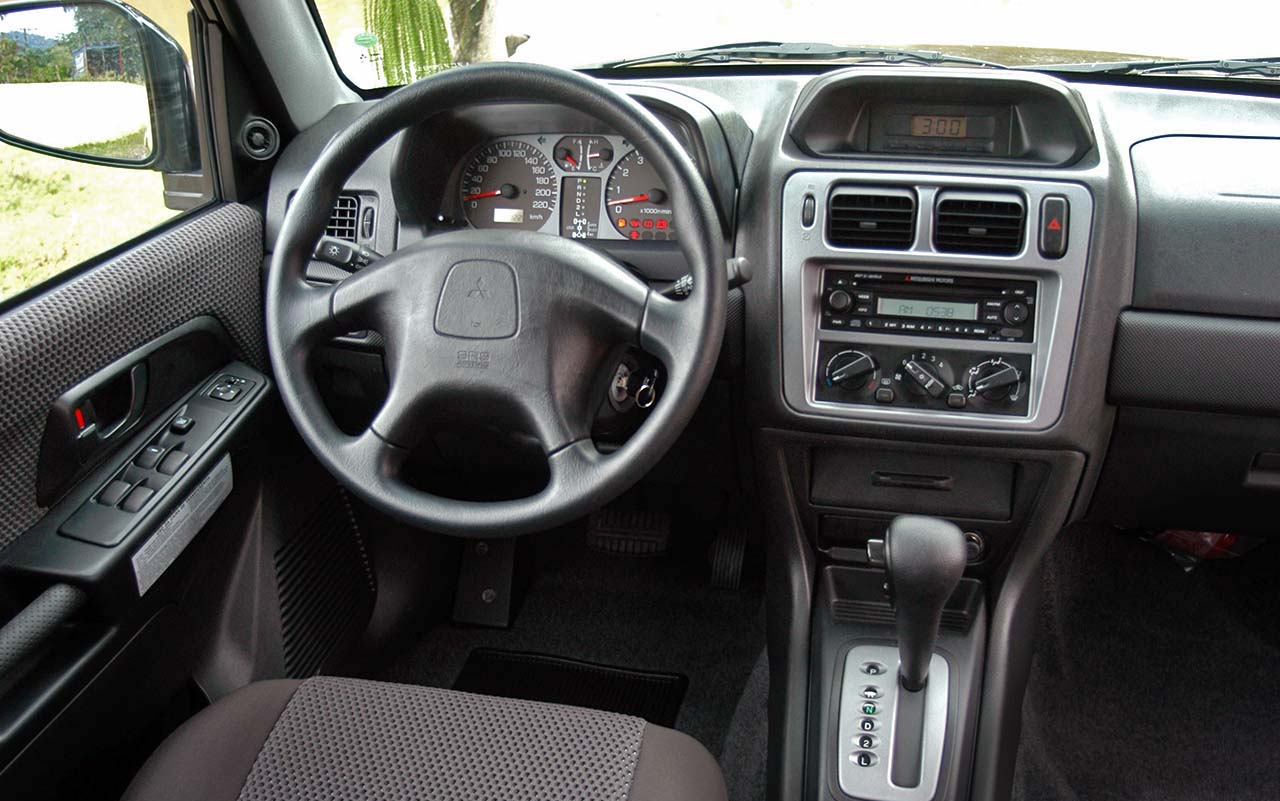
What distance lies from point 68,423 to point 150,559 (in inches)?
7.9

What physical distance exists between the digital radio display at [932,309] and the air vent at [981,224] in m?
0.08

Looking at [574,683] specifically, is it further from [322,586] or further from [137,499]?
[137,499]

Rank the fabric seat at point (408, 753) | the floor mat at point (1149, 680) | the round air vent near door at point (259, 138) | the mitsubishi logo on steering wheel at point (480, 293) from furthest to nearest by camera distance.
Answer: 1. the floor mat at point (1149, 680)
2. the round air vent near door at point (259, 138)
3. the mitsubishi logo on steering wheel at point (480, 293)
4. the fabric seat at point (408, 753)

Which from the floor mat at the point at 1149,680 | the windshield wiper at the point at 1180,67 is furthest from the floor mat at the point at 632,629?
the windshield wiper at the point at 1180,67

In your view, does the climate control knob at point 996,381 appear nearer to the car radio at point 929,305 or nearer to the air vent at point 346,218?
the car radio at point 929,305

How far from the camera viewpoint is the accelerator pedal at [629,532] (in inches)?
91.7

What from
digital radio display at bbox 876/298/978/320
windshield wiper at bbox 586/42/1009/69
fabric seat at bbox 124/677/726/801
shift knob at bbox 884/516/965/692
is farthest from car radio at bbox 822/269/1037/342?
fabric seat at bbox 124/677/726/801

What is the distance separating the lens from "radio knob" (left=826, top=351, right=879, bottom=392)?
59.4 inches

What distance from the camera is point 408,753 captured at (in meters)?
1.18

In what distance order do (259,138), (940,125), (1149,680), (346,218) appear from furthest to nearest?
(1149,680), (259,138), (346,218), (940,125)

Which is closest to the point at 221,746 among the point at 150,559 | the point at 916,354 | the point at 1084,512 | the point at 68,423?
the point at 150,559

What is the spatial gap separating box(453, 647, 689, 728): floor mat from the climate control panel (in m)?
0.86

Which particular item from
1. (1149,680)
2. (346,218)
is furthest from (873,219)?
(1149,680)

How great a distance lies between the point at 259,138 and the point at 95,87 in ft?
0.93
